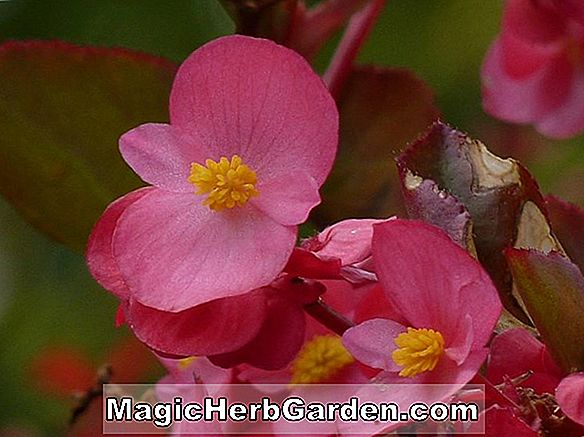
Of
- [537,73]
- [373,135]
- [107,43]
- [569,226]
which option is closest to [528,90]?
[537,73]

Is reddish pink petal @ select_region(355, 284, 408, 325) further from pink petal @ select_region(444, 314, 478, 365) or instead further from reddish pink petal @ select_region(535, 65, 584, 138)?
reddish pink petal @ select_region(535, 65, 584, 138)

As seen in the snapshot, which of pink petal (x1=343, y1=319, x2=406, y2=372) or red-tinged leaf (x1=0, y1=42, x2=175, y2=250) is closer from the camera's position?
pink petal (x1=343, y1=319, x2=406, y2=372)

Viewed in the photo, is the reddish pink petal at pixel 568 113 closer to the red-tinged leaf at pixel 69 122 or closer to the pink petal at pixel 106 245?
the red-tinged leaf at pixel 69 122

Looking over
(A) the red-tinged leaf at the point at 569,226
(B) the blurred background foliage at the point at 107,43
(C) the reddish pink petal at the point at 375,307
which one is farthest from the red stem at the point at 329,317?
(B) the blurred background foliage at the point at 107,43

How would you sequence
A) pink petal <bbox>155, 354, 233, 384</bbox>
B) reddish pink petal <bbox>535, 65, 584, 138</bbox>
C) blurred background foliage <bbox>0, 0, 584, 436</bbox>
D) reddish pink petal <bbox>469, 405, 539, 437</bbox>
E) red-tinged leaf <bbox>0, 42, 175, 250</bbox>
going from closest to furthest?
reddish pink petal <bbox>469, 405, 539, 437</bbox> < pink petal <bbox>155, 354, 233, 384</bbox> < red-tinged leaf <bbox>0, 42, 175, 250</bbox> < reddish pink petal <bbox>535, 65, 584, 138</bbox> < blurred background foliage <bbox>0, 0, 584, 436</bbox>

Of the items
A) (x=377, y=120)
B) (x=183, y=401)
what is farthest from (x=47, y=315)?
(x=183, y=401)

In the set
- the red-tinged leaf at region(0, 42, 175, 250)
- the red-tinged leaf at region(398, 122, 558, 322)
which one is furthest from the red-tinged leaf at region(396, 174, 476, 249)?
the red-tinged leaf at region(0, 42, 175, 250)

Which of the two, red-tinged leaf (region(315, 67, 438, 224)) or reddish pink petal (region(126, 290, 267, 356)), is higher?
red-tinged leaf (region(315, 67, 438, 224))

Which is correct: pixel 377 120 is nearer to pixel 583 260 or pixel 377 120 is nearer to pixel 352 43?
pixel 352 43
